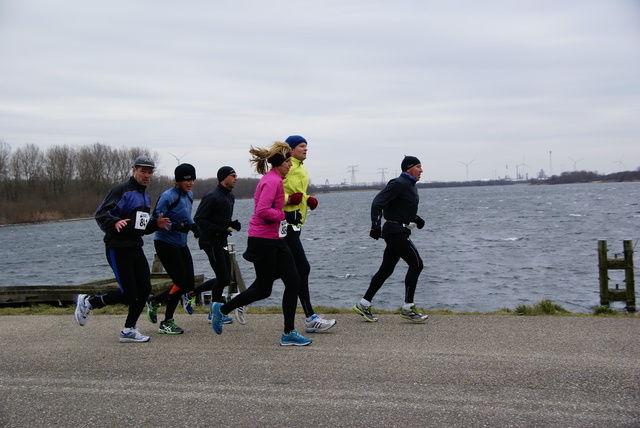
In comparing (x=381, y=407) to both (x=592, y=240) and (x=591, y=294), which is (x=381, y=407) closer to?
(x=591, y=294)

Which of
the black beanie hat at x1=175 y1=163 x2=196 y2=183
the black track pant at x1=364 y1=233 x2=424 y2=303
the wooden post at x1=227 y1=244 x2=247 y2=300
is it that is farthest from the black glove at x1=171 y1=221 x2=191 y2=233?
the wooden post at x1=227 y1=244 x2=247 y2=300

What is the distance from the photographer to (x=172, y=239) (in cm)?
726

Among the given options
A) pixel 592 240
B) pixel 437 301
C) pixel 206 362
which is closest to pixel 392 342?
pixel 206 362

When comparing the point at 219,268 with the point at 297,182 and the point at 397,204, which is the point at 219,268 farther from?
the point at 397,204

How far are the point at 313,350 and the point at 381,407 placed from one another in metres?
1.81

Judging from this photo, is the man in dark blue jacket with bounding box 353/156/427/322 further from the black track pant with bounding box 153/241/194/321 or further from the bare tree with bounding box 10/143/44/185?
the bare tree with bounding box 10/143/44/185

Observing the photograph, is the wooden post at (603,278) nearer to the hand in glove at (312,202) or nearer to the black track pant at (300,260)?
the black track pant at (300,260)

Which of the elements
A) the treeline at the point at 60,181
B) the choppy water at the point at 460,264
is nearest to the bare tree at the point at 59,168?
the treeline at the point at 60,181

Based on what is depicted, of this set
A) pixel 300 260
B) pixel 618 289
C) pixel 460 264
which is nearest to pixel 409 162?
pixel 300 260

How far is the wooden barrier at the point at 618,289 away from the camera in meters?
9.34

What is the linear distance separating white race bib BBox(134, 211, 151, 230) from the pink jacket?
1139mm

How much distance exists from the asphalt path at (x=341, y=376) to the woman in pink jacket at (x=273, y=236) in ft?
1.49

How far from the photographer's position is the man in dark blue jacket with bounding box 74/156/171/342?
21.4 feet

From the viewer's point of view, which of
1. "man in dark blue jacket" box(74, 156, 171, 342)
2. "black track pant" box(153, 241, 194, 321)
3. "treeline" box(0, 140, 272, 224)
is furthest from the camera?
"treeline" box(0, 140, 272, 224)
